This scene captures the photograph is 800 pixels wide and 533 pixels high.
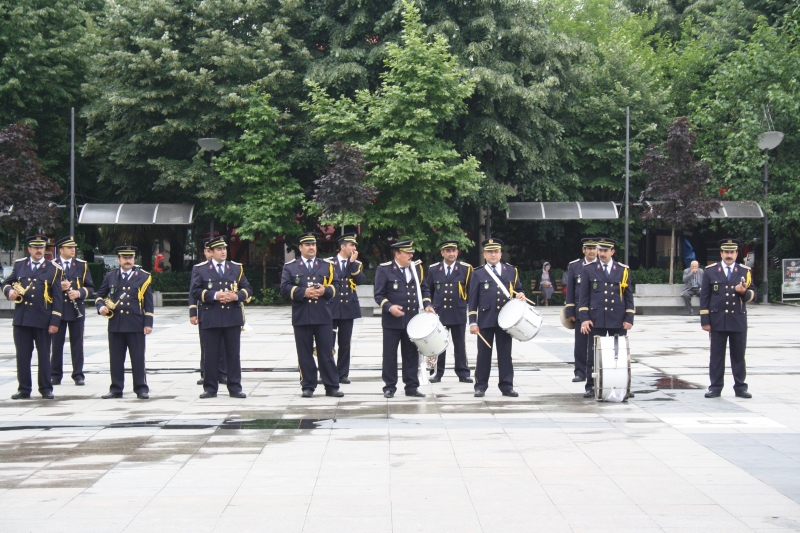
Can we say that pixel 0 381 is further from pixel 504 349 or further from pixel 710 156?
pixel 710 156

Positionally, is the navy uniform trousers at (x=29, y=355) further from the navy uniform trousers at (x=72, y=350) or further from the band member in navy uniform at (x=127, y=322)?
the navy uniform trousers at (x=72, y=350)

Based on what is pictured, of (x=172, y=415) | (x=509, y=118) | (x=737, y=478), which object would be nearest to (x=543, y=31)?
(x=509, y=118)

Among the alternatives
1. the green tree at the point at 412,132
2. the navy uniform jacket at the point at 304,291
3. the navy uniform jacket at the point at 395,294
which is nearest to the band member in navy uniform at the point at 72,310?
the navy uniform jacket at the point at 304,291

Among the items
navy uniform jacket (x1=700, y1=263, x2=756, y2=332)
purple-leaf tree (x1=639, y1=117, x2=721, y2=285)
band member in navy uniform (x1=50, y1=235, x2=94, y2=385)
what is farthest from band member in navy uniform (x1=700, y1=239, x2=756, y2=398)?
purple-leaf tree (x1=639, y1=117, x2=721, y2=285)

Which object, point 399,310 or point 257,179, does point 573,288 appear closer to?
point 399,310

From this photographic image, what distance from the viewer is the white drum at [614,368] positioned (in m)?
11.6

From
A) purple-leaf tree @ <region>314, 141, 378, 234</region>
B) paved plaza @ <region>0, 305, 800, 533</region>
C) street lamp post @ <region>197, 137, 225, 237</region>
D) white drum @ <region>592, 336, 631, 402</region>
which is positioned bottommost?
paved plaza @ <region>0, 305, 800, 533</region>

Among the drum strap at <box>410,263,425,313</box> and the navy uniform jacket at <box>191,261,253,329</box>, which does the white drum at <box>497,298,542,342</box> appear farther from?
the navy uniform jacket at <box>191,261,253,329</box>

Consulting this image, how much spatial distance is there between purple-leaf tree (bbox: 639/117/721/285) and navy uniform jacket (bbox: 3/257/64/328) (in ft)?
73.0

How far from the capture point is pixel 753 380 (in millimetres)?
13922

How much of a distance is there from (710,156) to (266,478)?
3140cm

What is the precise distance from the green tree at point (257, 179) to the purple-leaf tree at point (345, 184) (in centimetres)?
366

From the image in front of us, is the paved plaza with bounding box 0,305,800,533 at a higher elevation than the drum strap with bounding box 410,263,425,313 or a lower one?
lower

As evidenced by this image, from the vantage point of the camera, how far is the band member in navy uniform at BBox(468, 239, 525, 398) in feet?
40.8
